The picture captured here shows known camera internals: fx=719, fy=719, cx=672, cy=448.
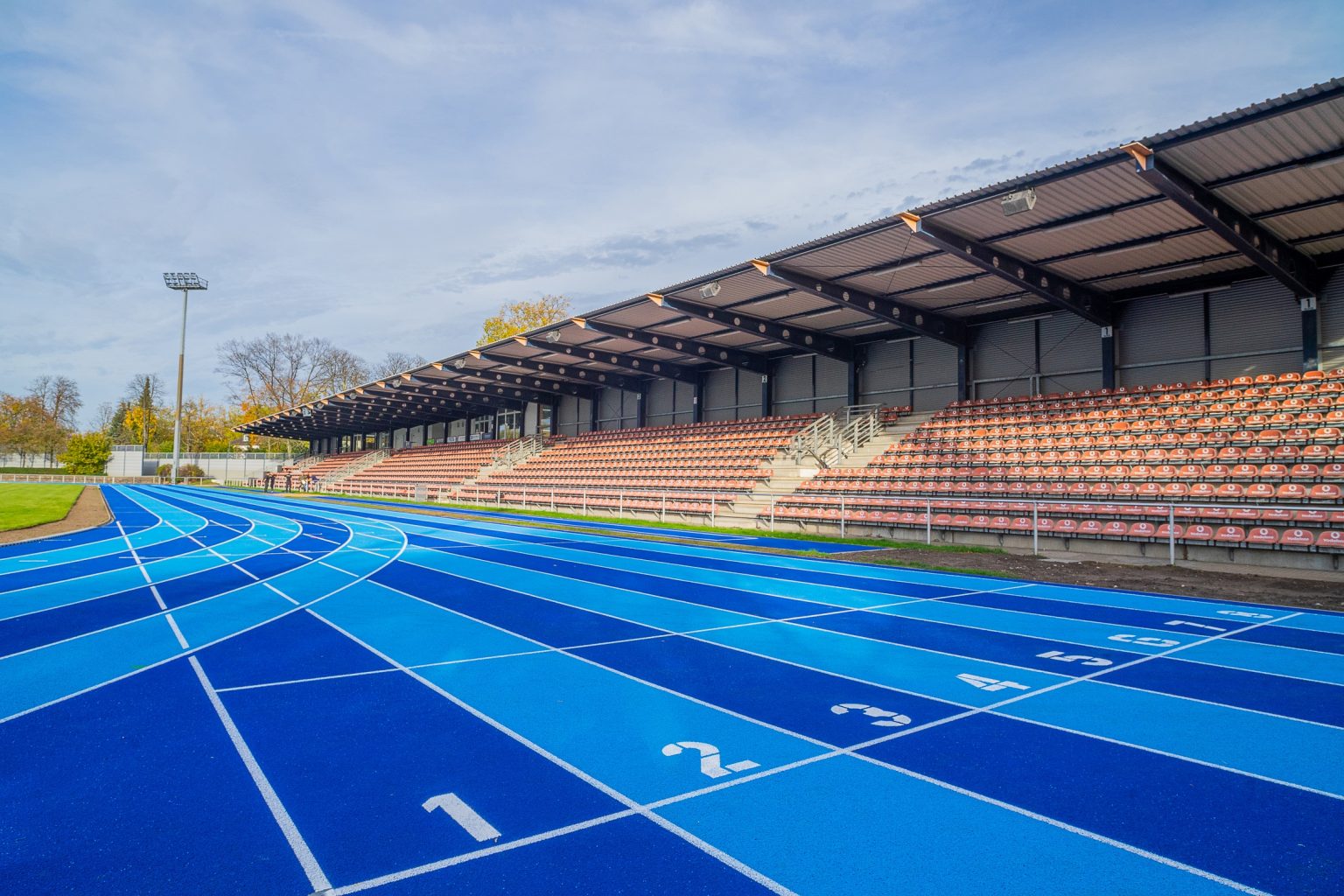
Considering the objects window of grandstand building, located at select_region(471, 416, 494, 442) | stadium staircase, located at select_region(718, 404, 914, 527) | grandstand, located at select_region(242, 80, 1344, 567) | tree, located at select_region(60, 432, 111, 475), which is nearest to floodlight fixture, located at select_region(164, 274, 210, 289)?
tree, located at select_region(60, 432, 111, 475)

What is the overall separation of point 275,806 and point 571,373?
30.6 metres

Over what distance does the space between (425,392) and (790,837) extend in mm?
40730

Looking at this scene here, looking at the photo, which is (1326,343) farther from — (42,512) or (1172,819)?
(42,512)

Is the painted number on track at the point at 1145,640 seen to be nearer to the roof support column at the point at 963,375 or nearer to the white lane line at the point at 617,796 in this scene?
the white lane line at the point at 617,796

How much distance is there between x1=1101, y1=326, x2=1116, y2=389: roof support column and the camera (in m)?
18.9

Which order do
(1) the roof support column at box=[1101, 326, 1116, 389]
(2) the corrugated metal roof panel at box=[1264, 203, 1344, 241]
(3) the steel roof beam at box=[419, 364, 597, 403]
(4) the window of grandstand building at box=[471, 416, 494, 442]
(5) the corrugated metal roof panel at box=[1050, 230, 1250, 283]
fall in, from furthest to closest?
(4) the window of grandstand building at box=[471, 416, 494, 442]
(3) the steel roof beam at box=[419, 364, 597, 403]
(1) the roof support column at box=[1101, 326, 1116, 389]
(5) the corrugated metal roof panel at box=[1050, 230, 1250, 283]
(2) the corrugated metal roof panel at box=[1264, 203, 1344, 241]

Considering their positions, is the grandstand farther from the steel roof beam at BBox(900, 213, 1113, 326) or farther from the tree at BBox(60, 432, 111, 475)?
the tree at BBox(60, 432, 111, 475)

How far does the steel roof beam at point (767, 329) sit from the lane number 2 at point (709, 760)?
1741 cm

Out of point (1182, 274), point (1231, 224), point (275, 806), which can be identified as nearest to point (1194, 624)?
point (275, 806)

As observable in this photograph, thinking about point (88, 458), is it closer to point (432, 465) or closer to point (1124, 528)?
point (432, 465)

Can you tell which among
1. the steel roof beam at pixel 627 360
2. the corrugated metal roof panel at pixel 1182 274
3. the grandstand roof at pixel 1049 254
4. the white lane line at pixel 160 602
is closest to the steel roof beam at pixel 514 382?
the grandstand roof at pixel 1049 254

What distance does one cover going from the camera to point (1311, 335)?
1552 cm

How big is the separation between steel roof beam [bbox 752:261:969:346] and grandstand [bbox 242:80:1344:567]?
0.08m

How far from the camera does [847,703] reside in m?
4.95
